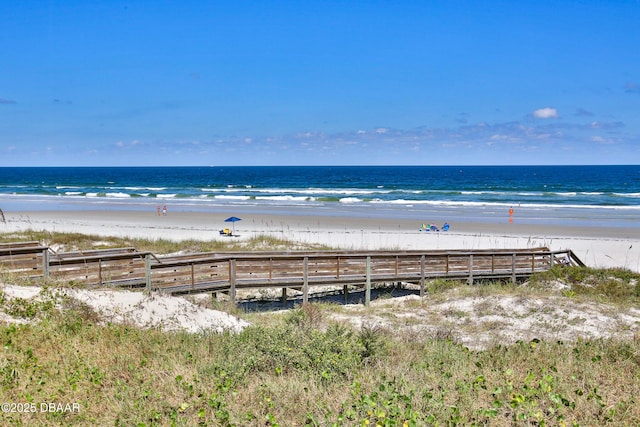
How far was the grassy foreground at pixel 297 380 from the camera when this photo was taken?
5.55 m

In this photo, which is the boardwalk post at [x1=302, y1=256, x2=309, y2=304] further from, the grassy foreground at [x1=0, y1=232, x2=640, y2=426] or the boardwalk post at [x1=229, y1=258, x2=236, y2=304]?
the grassy foreground at [x1=0, y1=232, x2=640, y2=426]

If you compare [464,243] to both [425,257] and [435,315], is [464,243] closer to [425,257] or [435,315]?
[425,257]

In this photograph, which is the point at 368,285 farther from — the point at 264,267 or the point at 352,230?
the point at 352,230

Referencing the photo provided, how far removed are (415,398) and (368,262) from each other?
458 inches

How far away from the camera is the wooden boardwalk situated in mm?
13688

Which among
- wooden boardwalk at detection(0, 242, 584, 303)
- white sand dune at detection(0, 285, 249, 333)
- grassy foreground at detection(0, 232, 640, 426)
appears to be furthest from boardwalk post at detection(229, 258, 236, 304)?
grassy foreground at detection(0, 232, 640, 426)

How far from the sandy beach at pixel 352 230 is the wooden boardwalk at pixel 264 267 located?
7.11 m

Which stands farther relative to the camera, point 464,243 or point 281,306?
point 464,243

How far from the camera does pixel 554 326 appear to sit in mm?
13125

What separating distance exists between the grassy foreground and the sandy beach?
61.2 ft

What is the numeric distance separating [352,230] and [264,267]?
2029cm

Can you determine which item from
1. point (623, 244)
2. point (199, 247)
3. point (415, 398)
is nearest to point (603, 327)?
point (415, 398)

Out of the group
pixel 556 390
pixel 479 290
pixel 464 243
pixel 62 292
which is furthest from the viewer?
pixel 464 243

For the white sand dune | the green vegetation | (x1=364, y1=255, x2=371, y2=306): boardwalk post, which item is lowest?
(x1=364, y1=255, x2=371, y2=306): boardwalk post
